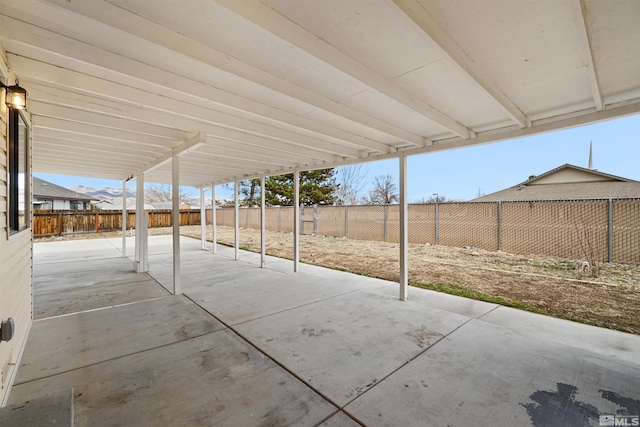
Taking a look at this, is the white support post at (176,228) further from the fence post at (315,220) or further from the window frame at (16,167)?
the fence post at (315,220)

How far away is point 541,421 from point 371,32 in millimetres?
2743

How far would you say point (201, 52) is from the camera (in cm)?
186

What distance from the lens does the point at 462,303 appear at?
4113 millimetres

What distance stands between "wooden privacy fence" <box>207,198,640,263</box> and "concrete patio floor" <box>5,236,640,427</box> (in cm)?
562

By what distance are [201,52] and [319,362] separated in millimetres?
2670

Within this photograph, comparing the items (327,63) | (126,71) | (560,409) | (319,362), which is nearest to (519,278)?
(560,409)

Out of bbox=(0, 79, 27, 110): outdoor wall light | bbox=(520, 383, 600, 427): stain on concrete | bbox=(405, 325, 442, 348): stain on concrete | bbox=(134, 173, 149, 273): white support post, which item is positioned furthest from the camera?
bbox=(134, 173, 149, 273): white support post

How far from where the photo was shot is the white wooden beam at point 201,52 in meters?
1.50

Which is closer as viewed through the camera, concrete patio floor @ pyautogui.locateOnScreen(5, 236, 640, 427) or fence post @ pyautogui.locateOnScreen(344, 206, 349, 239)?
concrete patio floor @ pyautogui.locateOnScreen(5, 236, 640, 427)

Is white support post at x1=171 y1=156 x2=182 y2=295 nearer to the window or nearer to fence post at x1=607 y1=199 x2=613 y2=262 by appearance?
the window

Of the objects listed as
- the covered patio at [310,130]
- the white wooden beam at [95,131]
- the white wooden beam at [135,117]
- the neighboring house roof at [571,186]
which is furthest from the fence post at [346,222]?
the white wooden beam at [95,131]

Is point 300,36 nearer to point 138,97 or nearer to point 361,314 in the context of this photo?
point 138,97

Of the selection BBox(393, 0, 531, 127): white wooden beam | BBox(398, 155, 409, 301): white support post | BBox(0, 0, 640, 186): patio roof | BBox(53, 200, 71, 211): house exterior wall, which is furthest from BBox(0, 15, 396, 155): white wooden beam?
BBox(53, 200, 71, 211): house exterior wall

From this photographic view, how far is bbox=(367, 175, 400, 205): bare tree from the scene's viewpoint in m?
24.6
